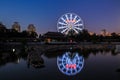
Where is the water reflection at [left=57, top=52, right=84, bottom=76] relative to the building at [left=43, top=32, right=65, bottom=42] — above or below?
below

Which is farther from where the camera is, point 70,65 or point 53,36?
point 53,36

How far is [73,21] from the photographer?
7250 cm

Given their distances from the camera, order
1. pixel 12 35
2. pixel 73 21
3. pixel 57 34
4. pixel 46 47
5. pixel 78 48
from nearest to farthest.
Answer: pixel 46 47
pixel 73 21
pixel 78 48
pixel 12 35
pixel 57 34

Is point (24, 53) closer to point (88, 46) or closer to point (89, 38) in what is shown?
point (88, 46)

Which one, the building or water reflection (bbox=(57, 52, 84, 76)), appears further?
the building

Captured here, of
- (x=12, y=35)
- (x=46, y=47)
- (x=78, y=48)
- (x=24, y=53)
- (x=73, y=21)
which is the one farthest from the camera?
(x=12, y=35)

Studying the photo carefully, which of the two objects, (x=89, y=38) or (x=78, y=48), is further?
(x=89, y=38)

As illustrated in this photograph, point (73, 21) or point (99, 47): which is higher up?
point (73, 21)

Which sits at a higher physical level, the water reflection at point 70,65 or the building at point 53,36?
the building at point 53,36

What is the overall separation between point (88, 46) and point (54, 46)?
15688 mm

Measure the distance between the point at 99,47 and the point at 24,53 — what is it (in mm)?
34608

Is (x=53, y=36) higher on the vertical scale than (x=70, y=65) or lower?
higher

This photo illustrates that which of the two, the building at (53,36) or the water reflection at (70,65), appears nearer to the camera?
the water reflection at (70,65)

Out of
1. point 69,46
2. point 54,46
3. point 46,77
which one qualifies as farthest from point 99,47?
point 46,77
